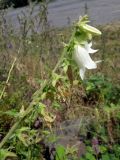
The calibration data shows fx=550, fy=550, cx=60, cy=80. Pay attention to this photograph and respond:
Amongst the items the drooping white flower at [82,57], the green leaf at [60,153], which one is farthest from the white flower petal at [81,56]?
the green leaf at [60,153]

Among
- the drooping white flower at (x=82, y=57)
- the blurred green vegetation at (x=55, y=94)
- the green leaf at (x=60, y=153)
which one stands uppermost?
the drooping white flower at (x=82, y=57)

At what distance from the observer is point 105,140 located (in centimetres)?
365

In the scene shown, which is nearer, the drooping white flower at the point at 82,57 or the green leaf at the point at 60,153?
the drooping white flower at the point at 82,57

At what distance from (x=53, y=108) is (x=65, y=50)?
2.23 m

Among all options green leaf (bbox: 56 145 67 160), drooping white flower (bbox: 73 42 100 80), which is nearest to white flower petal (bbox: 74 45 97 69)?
drooping white flower (bbox: 73 42 100 80)

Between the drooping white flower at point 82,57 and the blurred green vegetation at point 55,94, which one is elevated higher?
the drooping white flower at point 82,57

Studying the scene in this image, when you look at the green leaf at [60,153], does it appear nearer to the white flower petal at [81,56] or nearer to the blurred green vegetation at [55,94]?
the blurred green vegetation at [55,94]

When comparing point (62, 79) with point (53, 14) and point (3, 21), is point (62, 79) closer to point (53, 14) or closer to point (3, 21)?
point (3, 21)

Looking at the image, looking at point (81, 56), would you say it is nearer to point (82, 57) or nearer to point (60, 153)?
point (82, 57)

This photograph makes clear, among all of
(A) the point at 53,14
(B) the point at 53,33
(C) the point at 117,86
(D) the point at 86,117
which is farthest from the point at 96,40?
(A) the point at 53,14

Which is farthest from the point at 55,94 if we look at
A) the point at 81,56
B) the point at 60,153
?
the point at 60,153

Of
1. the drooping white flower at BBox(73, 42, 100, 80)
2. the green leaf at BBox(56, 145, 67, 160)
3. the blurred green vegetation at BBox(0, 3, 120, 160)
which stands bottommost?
the blurred green vegetation at BBox(0, 3, 120, 160)

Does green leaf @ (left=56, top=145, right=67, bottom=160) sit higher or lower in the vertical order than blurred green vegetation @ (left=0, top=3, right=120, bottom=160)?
higher

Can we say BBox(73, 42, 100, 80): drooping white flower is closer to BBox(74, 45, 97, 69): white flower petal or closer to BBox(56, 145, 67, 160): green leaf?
BBox(74, 45, 97, 69): white flower petal
